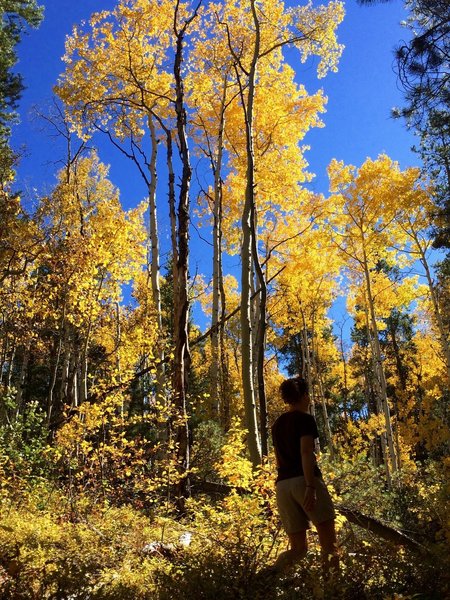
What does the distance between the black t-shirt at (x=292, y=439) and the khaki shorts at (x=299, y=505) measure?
0.18ft

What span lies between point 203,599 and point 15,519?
2.53 m

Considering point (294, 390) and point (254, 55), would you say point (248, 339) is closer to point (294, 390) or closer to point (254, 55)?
point (294, 390)

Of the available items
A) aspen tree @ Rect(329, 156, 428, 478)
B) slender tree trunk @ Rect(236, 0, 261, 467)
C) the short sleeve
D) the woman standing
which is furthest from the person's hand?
aspen tree @ Rect(329, 156, 428, 478)

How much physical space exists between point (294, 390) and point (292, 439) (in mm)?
321

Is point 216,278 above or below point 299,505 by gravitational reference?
above

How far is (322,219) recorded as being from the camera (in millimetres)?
12875

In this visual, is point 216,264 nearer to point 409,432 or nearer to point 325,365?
point 325,365

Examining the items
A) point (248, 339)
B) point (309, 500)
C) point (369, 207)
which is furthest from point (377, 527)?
point (369, 207)

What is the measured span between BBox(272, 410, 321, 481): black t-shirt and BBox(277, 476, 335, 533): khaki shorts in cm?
6

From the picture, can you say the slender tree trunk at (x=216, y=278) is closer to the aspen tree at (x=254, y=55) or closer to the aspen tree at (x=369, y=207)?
the aspen tree at (x=254, y=55)

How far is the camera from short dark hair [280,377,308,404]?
311 centimetres

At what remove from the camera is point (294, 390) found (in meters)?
3.11

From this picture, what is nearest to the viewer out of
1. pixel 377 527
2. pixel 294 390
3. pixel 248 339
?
pixel 294 390

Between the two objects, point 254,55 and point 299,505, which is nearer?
point 299,505
